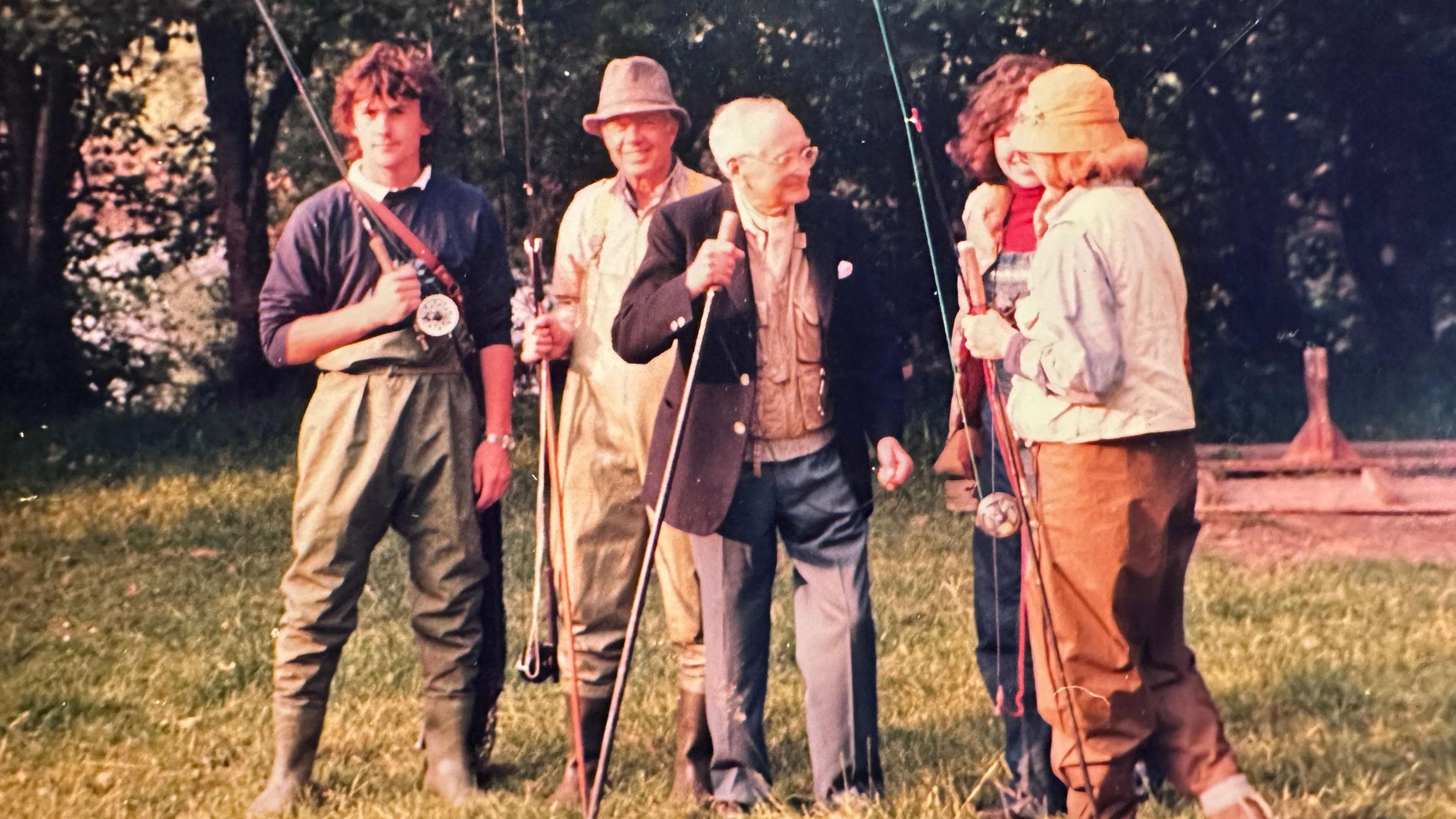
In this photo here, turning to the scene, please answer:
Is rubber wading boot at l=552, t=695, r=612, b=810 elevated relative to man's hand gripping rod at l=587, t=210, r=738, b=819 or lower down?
lower down

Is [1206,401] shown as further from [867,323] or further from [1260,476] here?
[867,323]

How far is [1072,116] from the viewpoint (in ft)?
12.8

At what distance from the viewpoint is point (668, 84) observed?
4863 mm

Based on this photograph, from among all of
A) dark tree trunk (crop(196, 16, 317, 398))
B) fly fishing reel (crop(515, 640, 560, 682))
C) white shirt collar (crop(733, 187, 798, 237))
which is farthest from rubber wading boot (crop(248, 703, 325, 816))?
dark tree trunk (crop(196, 16, 317, 398))

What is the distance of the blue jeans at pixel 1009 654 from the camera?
4473mm

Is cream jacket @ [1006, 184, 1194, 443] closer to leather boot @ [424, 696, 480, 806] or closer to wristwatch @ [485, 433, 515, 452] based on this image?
wristwatch @ [485, 433, 515, 452]

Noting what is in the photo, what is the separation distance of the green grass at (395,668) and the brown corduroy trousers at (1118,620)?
1.35 ft

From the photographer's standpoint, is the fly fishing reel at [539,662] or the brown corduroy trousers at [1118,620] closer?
the brown corduroy trousers at [1118,620]

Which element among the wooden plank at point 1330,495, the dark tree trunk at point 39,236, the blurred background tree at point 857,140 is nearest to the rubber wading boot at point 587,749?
the blurred background tree at point 857,140

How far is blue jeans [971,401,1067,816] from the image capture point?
4473 mm

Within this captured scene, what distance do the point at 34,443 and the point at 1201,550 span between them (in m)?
5.18

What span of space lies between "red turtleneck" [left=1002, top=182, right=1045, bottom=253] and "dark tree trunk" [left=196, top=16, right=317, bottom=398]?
5.59 m

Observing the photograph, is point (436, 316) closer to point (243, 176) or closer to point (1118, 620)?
point (1118, 620)

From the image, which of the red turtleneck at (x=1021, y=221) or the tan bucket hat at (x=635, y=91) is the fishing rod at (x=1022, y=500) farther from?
the tan bucket hat at (x=635, y=91)
